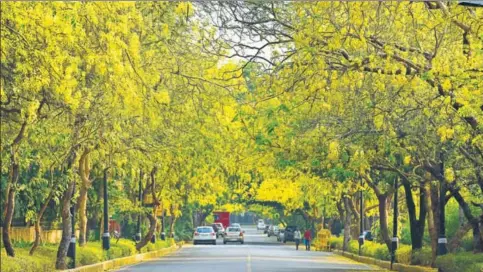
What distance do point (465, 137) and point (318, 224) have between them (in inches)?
2447

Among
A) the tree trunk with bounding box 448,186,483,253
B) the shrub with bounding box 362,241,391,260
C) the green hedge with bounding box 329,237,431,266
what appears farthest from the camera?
the shrub with bounding box 362,241,391,260

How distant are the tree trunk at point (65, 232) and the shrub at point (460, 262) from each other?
36.3ft

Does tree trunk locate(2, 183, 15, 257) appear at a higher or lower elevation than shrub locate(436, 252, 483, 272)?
higher

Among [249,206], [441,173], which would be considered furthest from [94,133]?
[249,206]

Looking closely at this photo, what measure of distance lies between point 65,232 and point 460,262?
1202cm

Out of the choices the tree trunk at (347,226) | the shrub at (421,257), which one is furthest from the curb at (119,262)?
the shrub at (421,257)

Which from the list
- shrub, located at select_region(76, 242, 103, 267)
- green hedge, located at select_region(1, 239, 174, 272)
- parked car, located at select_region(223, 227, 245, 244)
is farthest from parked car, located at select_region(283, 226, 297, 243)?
shrub, located at select_region(76, 242, 103, 267)

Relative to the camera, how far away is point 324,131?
26.2 metres

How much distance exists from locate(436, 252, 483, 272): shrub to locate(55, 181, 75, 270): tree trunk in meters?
11.1

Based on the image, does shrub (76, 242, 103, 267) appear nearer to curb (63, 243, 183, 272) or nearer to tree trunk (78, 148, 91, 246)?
curb (63, 243, 183, 272)

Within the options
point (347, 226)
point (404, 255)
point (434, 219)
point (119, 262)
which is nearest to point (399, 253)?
point (404, 255)

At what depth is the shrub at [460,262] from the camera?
25494 millimetres

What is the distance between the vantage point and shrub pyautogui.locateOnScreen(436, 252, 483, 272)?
2549 centimetres

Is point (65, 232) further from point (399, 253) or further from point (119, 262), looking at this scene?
point (399, 253)
